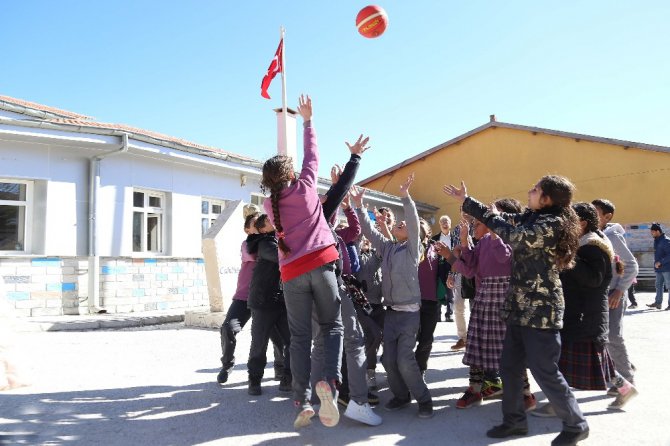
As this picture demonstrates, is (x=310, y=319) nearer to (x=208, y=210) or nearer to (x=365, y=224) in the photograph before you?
(x=365, y=224)

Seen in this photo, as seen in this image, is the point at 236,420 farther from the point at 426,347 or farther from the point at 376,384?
the point at 426,347

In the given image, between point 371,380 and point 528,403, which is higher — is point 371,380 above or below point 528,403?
above

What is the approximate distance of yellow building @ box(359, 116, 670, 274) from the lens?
19.2m

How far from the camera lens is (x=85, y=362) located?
6141mm

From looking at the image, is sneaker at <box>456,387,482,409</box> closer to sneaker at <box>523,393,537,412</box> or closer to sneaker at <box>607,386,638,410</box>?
sneaker at <box>523,393,537,412</box>

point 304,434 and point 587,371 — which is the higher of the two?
point 587,371

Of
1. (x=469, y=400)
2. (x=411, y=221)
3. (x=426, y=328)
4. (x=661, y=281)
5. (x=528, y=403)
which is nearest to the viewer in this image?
(x=411, y=221)

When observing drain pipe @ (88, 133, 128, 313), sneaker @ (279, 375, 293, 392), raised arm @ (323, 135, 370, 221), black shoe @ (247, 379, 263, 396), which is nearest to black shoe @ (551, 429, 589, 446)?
raised arm @ (323, 135, 370, 221)

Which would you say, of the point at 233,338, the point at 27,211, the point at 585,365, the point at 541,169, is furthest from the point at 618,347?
the point at 541,169

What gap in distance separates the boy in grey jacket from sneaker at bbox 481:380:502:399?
71 centimetres

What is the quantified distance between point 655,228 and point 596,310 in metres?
10.2

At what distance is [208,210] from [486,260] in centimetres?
1077

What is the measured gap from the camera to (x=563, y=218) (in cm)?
334

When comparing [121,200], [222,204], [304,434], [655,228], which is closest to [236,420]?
[304,434]
